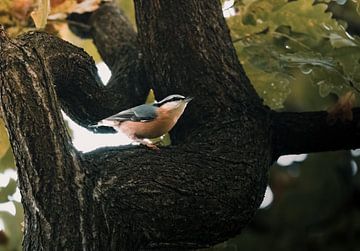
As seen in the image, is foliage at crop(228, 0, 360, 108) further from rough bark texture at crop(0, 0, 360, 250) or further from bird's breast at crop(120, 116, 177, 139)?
bird's breast at crop(120, 116, 177, 139)

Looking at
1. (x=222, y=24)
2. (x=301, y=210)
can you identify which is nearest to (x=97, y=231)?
(x=301, y=210)

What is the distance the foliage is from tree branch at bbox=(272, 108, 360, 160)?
127 mm

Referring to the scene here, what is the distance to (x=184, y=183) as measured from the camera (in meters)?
2.29

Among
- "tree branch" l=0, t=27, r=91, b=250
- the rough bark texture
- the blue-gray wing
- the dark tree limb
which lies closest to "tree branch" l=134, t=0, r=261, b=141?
the rough bark texture

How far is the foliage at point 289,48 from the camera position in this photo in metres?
2.57

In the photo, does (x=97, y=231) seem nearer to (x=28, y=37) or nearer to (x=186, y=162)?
(x=186, y=162)

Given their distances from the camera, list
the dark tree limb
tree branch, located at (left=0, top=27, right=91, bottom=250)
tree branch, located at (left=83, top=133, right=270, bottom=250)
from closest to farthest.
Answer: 1. tree branch, located at (left=0, top=27, right=91, bottom=250)
2. tree branch, located at (left=83, top=133, right=270, bottom=250)
3. the dark tree limb

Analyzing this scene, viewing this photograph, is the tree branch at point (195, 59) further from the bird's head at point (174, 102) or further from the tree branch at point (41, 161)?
the tree branch at point (41, 161)

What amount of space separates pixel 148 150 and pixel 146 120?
39 cm

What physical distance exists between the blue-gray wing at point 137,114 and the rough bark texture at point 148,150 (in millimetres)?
114

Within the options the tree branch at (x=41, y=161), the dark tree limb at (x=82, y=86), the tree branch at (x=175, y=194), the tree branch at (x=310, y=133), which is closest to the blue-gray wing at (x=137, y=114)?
the dark tree limb at (x=82, y=86)

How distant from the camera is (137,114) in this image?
2736 mm

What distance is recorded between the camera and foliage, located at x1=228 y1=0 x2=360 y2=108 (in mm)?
2574

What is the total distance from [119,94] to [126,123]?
24cm
